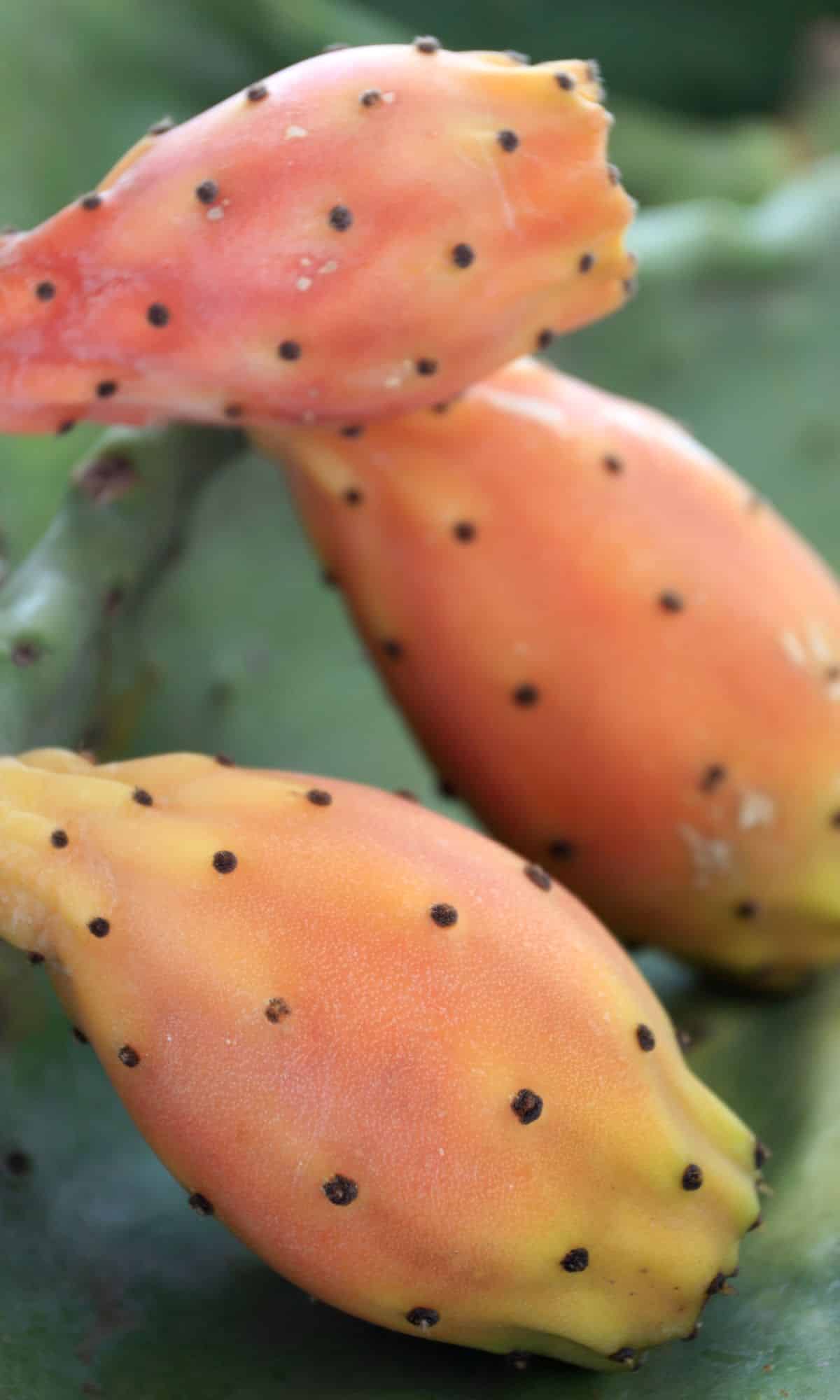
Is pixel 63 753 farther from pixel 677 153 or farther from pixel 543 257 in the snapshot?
pixel 677 153

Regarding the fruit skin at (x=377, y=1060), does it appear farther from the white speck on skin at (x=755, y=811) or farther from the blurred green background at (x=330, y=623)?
the white speck on skin at (x=755, y=811)

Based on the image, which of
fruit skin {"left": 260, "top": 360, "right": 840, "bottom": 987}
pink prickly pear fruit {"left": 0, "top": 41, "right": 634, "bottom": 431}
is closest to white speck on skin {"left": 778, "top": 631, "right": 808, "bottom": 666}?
fruit skin {"left": 260, "top": 360, "right": 840, "bottom": 987}

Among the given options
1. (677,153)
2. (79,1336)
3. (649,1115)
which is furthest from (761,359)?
(79,1336)

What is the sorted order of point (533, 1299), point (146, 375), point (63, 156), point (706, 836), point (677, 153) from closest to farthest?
point (533, 1299), point (146, 375), point (706, 836), point (63, 156), point (677, 153)

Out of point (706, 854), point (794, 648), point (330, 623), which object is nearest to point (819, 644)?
point (794, 648)

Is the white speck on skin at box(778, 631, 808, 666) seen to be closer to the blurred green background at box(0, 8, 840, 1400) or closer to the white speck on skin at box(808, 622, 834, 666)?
the white speck on skin at box(808, 622, 834, 666)

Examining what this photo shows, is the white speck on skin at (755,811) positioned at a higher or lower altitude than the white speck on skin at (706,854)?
higher

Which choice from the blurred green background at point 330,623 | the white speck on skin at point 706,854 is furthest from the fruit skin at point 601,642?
the blurred green background at point 330,623
